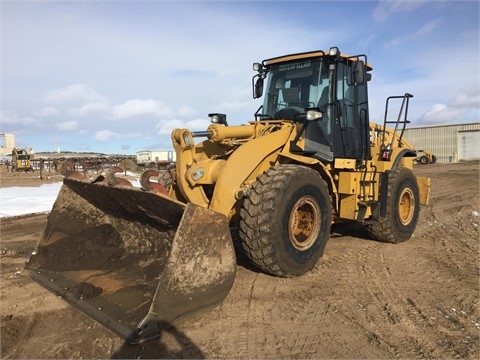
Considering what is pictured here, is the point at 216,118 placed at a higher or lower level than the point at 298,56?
lower

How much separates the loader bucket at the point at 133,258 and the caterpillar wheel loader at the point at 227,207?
0.04 ft

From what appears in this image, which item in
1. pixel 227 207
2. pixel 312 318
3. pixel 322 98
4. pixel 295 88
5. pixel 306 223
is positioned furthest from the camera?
pixel 295 88

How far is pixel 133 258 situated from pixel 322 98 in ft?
10.7

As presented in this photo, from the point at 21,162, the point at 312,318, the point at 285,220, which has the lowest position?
the point at 312,318

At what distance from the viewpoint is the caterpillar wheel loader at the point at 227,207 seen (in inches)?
143

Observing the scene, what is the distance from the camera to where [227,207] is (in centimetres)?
439

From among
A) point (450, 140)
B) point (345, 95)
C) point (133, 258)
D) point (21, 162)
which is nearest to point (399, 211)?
point (345, 95)

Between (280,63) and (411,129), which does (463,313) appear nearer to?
(280,63)

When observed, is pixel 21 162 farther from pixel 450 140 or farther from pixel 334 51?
pixel 450 140

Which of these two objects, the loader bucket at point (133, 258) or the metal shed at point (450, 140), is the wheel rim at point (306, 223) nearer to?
the loader bucket at point (133, 258)

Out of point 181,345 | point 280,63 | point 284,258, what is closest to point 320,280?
point 284,258

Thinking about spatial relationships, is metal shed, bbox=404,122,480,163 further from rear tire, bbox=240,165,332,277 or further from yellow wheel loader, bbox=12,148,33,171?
rear tire, bbox=240,165,332,277

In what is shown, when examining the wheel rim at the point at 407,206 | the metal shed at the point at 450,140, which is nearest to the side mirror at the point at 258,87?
the wheel rim at the point at 407,206

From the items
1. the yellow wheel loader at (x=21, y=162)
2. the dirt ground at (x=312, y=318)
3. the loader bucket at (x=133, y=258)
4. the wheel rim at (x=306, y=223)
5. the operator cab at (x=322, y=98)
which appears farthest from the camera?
the yellow wheel loader at (x=21, y=162)
